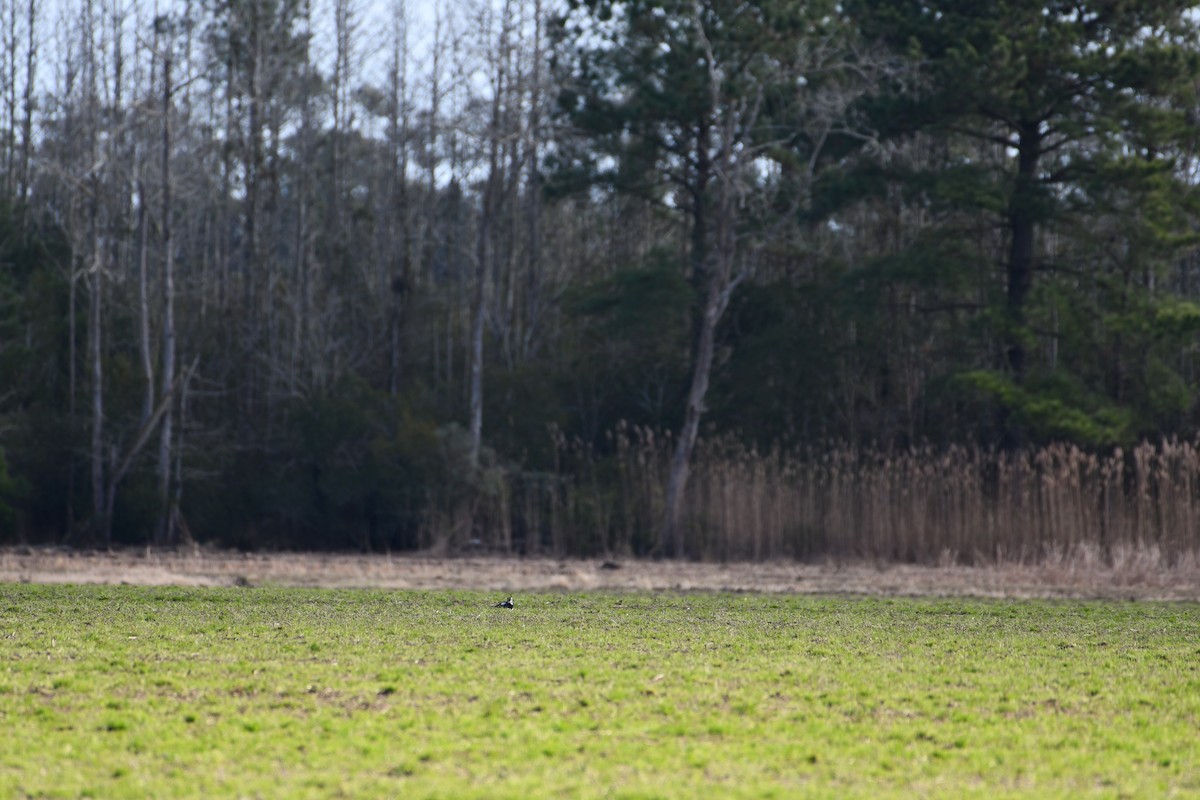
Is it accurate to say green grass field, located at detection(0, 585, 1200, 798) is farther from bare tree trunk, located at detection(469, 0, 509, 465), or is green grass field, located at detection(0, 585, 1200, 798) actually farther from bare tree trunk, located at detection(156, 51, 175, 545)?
bare tree trunk, located at detection(469, 0, 509, 465)

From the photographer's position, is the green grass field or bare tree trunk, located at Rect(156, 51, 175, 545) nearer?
the green grass field

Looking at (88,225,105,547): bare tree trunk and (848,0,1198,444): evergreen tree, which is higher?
(848,0,1198,444): evergreen tree

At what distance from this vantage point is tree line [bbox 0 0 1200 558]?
87.4 feet

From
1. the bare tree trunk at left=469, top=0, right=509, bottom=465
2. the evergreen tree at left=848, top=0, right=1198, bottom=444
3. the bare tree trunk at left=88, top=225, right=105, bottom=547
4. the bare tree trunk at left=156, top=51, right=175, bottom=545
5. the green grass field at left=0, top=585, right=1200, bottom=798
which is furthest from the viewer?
the bare tree trunk at left=469, top=0, right=509, bottom=465

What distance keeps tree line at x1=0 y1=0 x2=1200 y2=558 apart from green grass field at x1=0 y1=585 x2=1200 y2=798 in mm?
14420

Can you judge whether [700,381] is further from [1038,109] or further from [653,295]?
[1038,109]

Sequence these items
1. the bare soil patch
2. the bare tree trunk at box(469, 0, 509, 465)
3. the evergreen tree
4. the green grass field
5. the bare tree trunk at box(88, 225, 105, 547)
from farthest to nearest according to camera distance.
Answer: the bare tree trunk at box(469, 0, 509, 465) → the bare tree trunk at box(88, 225, 105, 547) → the evergreen tree → the bare soil patch → the green grass field

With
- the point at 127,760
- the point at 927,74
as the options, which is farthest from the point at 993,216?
the point at 127,760

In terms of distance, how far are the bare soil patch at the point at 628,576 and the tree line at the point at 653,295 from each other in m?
5.05

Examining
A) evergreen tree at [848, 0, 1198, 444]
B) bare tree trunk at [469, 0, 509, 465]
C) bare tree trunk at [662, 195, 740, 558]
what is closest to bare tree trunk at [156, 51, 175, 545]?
bare tree trunk at [469, 0, 509, 465]

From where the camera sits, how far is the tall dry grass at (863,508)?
2138cm

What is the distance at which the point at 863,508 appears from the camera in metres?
23.7

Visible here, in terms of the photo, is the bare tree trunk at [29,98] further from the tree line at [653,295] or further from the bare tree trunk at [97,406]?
the bare tree trunk at [97,406]

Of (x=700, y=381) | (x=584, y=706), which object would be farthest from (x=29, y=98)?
(x=584, y=706)
